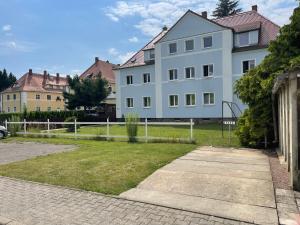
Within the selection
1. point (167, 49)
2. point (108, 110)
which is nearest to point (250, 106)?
point (167, 49)

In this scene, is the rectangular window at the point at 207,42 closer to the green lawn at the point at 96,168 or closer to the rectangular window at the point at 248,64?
the rectangular window at the point at 248,64

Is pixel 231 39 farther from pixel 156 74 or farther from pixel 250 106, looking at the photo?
pixel 250 106

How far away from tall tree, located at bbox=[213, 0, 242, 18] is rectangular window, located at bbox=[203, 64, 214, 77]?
29793mm

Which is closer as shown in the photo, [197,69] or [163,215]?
[163,215]

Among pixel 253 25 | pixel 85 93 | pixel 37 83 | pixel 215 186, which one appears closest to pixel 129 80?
pixel 85 93

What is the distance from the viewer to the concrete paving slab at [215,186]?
5.73 meters

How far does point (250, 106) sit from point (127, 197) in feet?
25.7

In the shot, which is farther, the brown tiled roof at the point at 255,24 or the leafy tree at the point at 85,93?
the leafy tree at the point at 85,93

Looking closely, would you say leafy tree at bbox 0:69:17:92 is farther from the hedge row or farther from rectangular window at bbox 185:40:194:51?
rectangular window at bbox 185:40:194:51

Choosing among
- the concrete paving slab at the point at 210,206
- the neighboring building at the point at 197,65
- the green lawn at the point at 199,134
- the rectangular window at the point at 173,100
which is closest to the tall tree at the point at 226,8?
the neighboring building at the point at 197,65

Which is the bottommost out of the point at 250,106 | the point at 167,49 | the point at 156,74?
the point at 250,106

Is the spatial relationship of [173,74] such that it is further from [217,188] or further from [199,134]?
[217,188]

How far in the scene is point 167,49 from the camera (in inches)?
1310

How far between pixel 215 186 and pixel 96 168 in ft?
11.6
